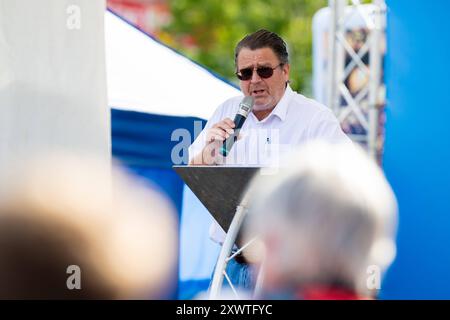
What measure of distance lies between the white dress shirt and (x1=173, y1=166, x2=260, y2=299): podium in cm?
34

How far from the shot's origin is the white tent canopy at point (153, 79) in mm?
4387

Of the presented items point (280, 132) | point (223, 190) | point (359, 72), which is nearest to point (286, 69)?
point (280, 132)

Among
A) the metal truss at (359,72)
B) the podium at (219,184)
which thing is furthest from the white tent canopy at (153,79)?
the podium at (219,184)

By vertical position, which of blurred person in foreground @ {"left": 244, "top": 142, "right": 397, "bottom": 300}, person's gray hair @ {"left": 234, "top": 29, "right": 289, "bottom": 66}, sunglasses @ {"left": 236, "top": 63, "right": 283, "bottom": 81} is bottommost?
blurred person in foreground @ {"left": 244, "top": 142, "right": 397, "bottom": 300}

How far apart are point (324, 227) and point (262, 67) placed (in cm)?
94

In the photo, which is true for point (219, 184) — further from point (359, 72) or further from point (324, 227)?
point (359, 72)

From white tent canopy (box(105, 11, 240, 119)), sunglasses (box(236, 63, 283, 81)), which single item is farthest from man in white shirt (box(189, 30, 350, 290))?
white tent canopy (box(105, 11, 240, 119))

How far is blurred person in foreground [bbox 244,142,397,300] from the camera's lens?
1985mm

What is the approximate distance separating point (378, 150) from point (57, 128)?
2.94 metres

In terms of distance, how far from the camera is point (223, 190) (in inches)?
91.7

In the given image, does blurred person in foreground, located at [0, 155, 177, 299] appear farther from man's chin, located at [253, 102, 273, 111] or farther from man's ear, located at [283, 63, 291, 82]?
man's ear, located at [283, 63, 291, 82]

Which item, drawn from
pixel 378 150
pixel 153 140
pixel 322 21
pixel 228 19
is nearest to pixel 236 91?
pixel 153 140

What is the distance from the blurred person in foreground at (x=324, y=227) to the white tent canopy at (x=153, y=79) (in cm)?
234

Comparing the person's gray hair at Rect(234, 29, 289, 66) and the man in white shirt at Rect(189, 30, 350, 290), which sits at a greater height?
the person's gray hair at Rect(234, 29, 289, 66)
